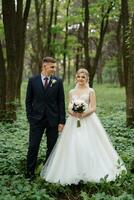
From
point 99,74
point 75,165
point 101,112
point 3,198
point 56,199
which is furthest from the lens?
point 99,74

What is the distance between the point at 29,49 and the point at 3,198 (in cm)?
4462

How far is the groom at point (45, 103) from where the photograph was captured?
26.1 ft

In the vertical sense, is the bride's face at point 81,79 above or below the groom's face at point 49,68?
below

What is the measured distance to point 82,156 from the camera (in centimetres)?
789

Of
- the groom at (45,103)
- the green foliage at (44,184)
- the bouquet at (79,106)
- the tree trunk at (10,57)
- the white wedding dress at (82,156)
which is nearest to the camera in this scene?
the green foliage at (44,184)

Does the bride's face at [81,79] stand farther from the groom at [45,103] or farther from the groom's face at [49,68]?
the groom's face at [49,68]

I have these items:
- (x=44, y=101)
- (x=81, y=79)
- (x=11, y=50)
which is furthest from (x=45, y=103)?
(x=11, y=50)

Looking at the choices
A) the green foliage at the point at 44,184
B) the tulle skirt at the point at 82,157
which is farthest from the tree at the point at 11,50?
the tulle skirt at the point at 82,157

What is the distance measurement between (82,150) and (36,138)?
894mm

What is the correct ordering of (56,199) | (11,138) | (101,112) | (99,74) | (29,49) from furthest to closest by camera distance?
1. (99,74)
2. (29,49)
3. (101,112)
4. (11,138)
5. (56,199)

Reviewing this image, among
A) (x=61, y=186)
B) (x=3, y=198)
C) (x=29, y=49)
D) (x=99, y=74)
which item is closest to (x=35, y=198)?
(x=3, y=198)

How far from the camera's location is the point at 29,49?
50.5 m

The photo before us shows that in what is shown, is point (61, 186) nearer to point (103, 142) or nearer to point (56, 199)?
point (56, 199)

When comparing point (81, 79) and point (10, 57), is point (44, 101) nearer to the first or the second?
point (81, 79)
